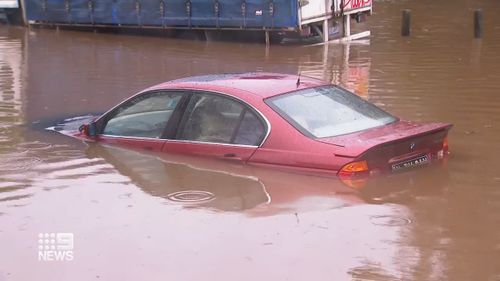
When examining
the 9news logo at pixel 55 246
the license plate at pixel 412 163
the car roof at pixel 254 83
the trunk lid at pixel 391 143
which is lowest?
the 9news logo at pixel 55 246

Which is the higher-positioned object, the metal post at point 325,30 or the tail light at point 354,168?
the metal post at point 325,30

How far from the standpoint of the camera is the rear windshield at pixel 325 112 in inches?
258

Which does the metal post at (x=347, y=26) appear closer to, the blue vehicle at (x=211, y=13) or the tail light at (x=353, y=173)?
the blue vehicle at (x=211, y=13)

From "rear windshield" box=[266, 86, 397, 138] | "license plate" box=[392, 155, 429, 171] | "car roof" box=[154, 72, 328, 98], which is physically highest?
"car roof" box=[154, 72, 328, 98]

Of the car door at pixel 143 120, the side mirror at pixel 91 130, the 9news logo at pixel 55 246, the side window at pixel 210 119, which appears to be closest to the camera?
the 9news logo at pixel 55 246

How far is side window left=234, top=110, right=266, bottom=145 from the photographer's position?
21.8 feet

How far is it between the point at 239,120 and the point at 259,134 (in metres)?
0.26

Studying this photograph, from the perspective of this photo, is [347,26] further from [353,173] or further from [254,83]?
[353,173]

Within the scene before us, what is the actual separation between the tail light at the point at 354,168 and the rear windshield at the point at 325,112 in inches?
16.5

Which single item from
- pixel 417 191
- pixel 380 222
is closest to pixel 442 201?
pixel 417 191

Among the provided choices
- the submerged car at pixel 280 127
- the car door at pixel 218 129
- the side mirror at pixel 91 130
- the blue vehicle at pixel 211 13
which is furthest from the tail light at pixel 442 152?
the blue vehicle at pixel 211 13

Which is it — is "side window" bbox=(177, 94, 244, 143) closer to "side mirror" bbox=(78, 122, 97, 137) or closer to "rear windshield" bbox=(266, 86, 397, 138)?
"rear windshield" bbox=(266, 86, 397, 138)

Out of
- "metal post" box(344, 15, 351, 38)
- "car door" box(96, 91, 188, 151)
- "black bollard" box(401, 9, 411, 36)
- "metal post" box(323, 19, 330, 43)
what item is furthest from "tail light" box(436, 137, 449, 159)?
"black bollard" box(401, 9, 411, 36)

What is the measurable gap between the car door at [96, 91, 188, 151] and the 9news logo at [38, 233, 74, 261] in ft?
6.99
